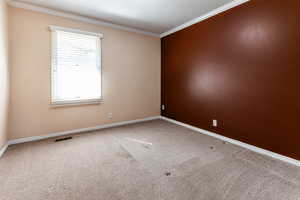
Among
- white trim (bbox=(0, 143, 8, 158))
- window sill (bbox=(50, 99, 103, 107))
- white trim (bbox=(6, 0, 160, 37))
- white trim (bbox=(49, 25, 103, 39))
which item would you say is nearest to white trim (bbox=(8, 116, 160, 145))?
white trim (bbox=(0, 143, 8, 158))

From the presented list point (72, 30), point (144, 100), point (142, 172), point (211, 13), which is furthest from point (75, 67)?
point (211, 13)

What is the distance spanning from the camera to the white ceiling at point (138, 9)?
244 centimetres

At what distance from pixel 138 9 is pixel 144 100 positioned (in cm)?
218

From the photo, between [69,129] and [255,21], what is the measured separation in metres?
3.90

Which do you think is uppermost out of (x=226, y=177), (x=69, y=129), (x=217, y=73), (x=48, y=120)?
(x=217, y=73)

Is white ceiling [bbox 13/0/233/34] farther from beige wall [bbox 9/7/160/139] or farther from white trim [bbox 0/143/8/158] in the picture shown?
white trim [bbox 0/143/8/158]

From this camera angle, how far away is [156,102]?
4211mm

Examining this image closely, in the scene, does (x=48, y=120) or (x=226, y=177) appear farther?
(x=48, y=120)

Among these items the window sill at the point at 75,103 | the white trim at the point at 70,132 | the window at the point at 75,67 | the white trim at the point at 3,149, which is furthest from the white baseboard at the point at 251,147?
the white trim at the point at 3,149

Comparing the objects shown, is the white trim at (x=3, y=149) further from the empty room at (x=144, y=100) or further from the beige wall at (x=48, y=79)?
the beige wall at (x=48, y=79)

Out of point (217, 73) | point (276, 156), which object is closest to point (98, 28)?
point (217, 73)

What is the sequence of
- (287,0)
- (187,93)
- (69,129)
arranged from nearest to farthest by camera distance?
(287,0) < (69,129) < (187,93)

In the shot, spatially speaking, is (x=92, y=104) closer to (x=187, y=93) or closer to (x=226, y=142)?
(x=187, y=93)

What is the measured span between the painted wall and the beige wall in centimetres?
17
